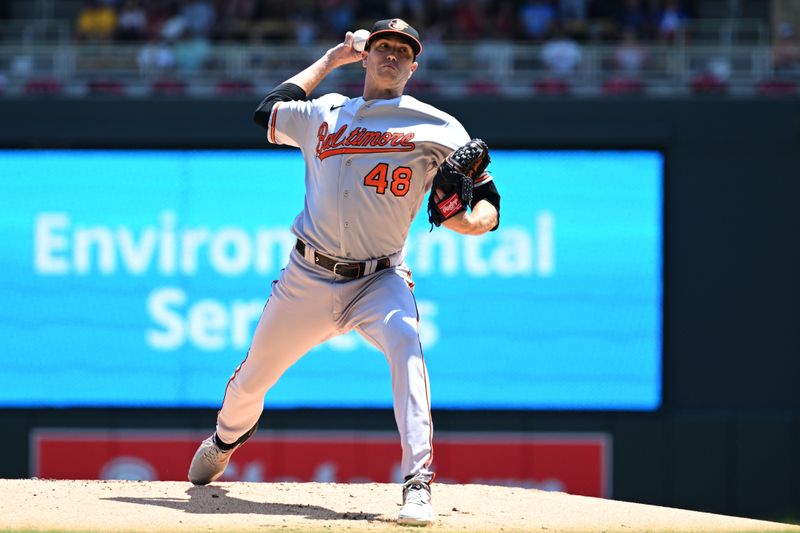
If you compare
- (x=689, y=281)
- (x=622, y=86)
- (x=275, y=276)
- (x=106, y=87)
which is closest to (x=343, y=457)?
(x=275, y=276)

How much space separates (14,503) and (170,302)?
5542 millimetres

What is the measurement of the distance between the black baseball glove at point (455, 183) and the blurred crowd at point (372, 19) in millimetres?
7532

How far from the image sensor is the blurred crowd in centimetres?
1268

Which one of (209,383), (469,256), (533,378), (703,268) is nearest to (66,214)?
(209,383)

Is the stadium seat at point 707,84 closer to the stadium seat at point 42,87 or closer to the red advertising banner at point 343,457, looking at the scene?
the red advertising banner at point 343,457

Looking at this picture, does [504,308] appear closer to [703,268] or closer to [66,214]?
[703,268]

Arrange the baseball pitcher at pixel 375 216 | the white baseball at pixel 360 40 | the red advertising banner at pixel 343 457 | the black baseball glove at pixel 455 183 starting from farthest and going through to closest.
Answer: the red advertising banner at pixel 343 457 → the white baseball at pixel 360 40 → the baseball pitcher at pixel 375 216 → the black baseball glove at pixel 455 183

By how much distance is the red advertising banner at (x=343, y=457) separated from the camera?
10992 mm

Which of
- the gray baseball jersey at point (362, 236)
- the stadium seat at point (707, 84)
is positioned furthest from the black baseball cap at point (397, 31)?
the stadium seat at point (707, 84)

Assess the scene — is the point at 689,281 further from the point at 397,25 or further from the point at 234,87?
the point at 397,25

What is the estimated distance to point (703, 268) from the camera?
443 inches

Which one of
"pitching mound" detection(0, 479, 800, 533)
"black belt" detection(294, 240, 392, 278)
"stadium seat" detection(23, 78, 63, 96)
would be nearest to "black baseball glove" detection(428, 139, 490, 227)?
"black belt" detection(294, 240, 392, 278)

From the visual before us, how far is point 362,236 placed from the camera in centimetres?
535

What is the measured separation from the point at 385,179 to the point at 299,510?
55.8 inches
